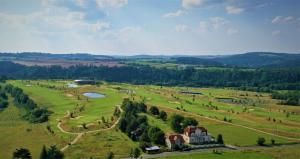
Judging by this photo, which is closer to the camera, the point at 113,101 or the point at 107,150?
the point at 107,150

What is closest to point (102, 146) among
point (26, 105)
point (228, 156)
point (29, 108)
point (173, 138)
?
point (173, 138)

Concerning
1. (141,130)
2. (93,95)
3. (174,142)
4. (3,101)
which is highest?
(141,130)

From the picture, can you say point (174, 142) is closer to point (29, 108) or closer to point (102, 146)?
point (102, 146)

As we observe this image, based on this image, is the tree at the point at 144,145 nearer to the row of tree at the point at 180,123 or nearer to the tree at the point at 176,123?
the tree at the point at 176,123

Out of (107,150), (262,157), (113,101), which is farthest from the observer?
(113,101)

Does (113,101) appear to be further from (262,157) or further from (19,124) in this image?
(262,157)

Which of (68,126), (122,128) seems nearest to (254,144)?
(122,128)

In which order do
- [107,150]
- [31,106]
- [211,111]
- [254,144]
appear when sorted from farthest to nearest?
[31,106] < [211,111] < [254,144] < [107,150]
